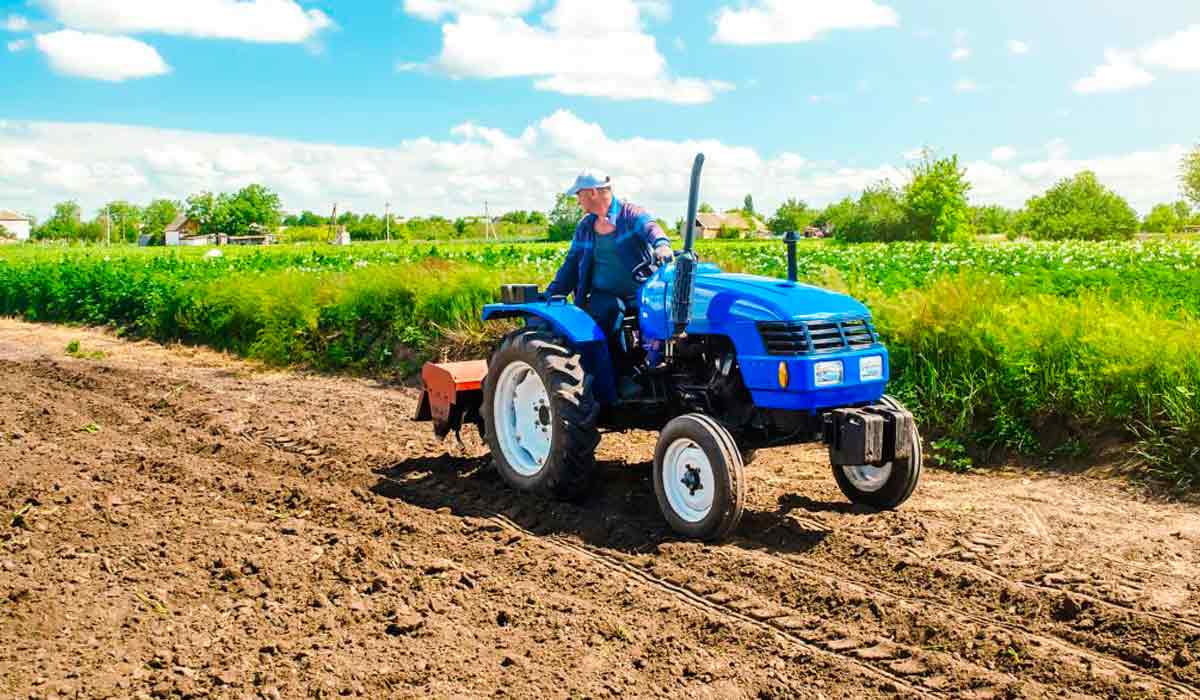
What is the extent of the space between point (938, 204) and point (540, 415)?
52.8 metres

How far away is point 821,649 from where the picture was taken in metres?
4.02

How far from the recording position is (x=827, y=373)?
16.5 feet

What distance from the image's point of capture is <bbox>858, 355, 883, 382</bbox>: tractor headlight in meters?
5.16

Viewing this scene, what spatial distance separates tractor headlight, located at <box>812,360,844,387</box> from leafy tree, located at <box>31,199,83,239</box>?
123700mm

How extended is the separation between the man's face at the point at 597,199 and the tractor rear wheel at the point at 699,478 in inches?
53.2

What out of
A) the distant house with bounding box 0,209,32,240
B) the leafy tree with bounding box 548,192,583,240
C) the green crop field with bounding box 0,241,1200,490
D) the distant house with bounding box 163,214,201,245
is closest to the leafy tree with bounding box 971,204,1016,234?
the leafy tree with bounding box 548,192,583,240

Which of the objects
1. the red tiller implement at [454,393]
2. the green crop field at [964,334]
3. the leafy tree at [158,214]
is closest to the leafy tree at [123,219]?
the leafy tree at [158,214]

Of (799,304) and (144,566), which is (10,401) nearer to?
(144,566)

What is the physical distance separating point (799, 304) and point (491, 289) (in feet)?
21.7

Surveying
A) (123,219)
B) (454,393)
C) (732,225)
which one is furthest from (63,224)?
(454,393)

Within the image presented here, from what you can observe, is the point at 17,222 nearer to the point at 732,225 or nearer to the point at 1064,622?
the point at 732,225

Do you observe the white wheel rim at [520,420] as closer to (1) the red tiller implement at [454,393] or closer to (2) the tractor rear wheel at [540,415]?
(2) the tractor rear wheel at [540,415]

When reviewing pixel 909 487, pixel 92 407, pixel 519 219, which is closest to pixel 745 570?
pixel 909 487

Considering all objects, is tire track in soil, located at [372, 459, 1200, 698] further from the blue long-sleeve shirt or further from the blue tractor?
the blue long-sleeve shirt
